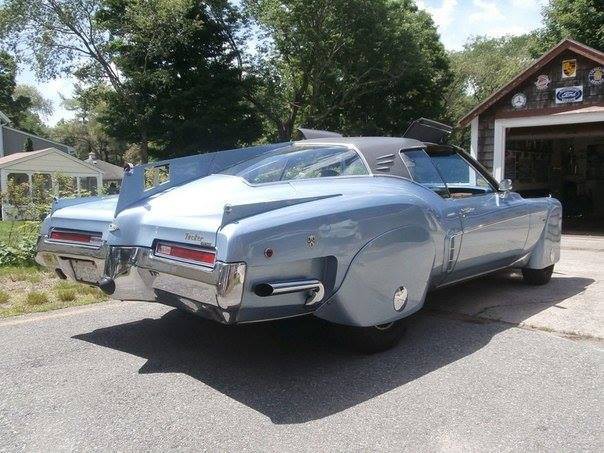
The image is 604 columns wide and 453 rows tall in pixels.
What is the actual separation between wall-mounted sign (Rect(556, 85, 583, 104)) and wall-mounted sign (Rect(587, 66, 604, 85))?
244 millimetres

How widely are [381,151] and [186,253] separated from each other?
71.6 inches

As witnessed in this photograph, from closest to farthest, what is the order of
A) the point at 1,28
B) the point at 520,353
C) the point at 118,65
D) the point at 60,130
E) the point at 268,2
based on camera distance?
the point at 520,353 < the point at 1,28 < the point at 118,65 < the point at 268,2 < the point at 60,130

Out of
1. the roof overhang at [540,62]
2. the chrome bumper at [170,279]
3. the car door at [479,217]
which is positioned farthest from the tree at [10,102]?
the car door at [479,217]

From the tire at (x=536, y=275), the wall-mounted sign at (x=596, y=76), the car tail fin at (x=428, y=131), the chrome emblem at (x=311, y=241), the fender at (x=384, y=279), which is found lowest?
the tire at (x=536, y=275)

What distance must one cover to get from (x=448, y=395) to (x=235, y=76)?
71.9 ft

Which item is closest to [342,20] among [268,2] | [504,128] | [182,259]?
[268,2]

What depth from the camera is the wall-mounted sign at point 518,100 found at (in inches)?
501

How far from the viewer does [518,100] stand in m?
12.8

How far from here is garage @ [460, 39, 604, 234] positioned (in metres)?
11.7

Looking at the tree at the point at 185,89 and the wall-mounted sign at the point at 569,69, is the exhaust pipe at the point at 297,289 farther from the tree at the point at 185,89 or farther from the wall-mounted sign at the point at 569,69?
the tree at the point at 185,89

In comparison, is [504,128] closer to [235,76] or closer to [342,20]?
[342,20]

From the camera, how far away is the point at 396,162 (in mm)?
4160

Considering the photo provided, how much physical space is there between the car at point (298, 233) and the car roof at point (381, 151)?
0.01 meters

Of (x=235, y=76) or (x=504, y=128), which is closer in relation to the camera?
(x=504, y=128)
